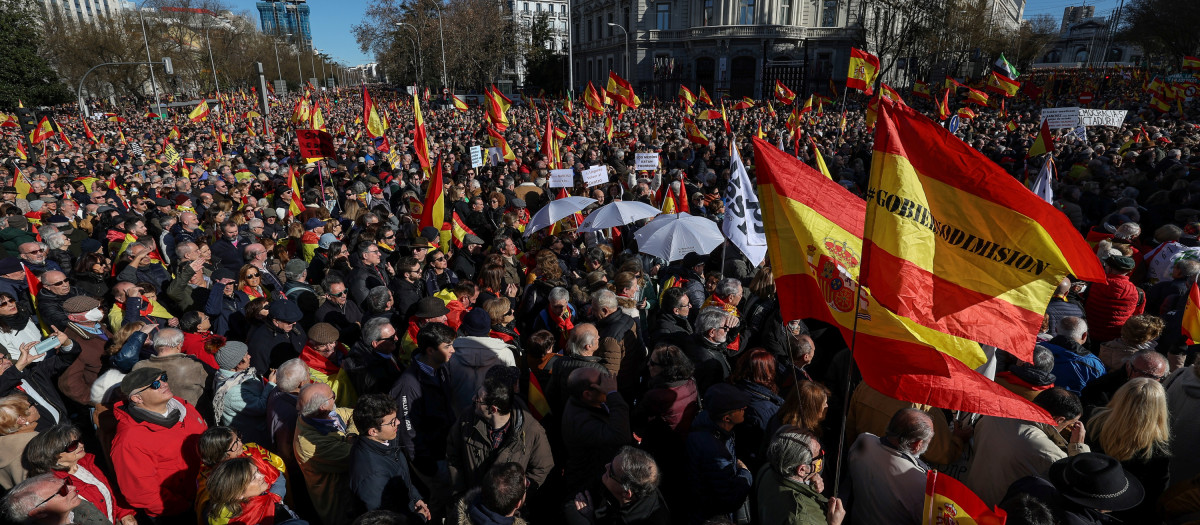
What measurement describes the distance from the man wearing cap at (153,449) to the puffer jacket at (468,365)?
1369mm

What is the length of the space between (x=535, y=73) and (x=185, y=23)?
33248mm

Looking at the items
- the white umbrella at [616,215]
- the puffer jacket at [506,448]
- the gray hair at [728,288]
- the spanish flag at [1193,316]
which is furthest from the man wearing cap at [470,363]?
the spanish flag at [1193,316]

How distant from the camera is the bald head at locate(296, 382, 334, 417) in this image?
10.1 ft

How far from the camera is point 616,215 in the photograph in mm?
6688

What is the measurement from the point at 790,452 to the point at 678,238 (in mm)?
3478

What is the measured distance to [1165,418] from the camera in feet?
9.23

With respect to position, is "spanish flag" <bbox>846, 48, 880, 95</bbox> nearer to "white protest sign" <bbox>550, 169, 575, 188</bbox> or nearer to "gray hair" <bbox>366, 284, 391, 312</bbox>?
"white protest sign" <bbox>550, 169, 575, 188</bbox>

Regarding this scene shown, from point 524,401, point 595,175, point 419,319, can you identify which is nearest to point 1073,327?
point 524,401

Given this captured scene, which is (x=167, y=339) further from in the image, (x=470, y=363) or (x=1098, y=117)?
(x=1098, y=117)

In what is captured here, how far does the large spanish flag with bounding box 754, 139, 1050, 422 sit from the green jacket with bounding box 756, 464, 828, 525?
544 millimetres

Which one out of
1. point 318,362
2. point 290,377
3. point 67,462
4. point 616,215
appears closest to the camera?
point 67,462

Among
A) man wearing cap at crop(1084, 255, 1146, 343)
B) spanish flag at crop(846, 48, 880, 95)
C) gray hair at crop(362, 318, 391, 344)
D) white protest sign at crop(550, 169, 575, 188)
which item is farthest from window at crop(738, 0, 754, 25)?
gray hair at crop(362, 318, 391, 344)

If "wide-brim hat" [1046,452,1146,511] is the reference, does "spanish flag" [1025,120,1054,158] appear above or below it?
above

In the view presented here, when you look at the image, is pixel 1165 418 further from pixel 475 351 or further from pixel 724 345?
pixel 475 351
